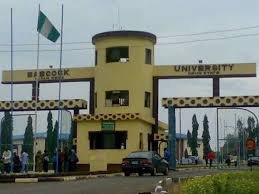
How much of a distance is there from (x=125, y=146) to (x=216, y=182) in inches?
1372

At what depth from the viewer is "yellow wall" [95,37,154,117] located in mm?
48156

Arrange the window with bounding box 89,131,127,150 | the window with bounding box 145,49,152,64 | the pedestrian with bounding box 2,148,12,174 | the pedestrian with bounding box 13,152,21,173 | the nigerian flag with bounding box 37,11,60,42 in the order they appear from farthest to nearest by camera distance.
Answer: the window with bounding box 145,49,152,64 → the window with bounding box 89,131,127,150 → the pedestrian with bounding box 13,152,21,173 → the pedestrian with bounding box 2,148,12,174 → the nigerian flag with bounding box 37,11,60,42

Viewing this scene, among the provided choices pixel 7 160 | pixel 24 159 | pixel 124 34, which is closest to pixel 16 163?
pixel 7 160

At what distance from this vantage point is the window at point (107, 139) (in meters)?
46.4

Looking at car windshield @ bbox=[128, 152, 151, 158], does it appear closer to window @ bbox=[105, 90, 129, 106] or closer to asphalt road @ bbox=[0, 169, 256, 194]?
asphalt road @ bbox=[0, 169, 256, 194]

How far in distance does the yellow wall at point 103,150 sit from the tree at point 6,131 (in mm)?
8407

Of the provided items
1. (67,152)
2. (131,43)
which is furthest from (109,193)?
(131,43)

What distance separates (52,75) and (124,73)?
6.22 metres

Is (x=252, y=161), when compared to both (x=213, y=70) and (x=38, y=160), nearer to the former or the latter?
(x=213, y=70)

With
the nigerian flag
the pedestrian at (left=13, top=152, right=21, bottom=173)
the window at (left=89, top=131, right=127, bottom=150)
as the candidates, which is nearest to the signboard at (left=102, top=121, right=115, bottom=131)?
the window at (left=89, top=131, right=127, bottom=150)

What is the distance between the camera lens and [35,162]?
37219mm

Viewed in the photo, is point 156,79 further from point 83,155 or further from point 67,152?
point 67,152

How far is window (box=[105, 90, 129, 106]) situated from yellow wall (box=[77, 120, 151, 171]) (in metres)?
2.79

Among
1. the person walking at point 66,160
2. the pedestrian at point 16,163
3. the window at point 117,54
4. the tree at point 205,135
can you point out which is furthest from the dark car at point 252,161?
the tree at point 205,135
